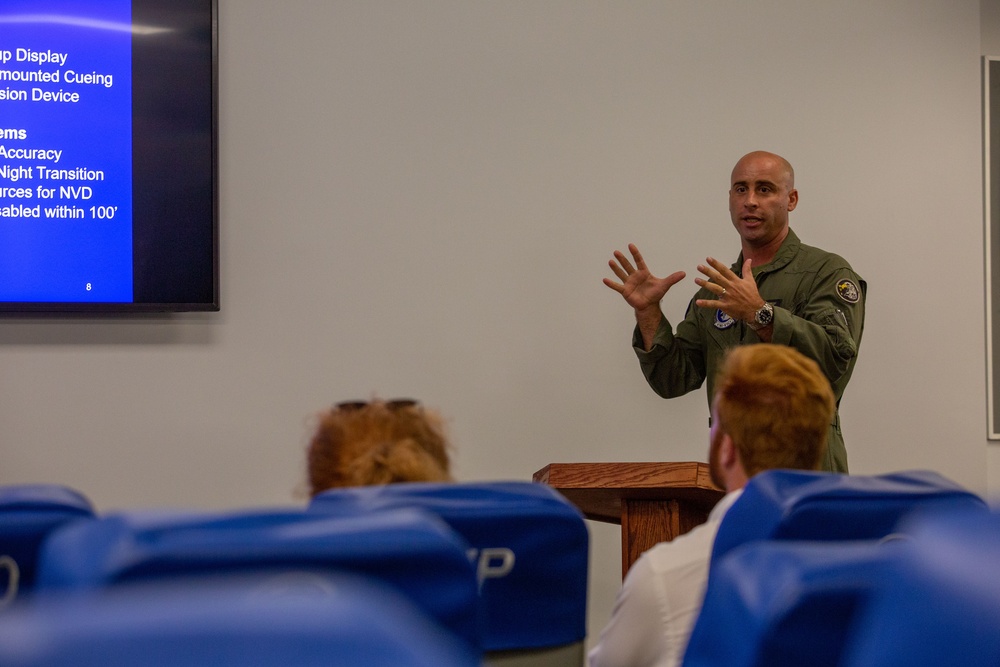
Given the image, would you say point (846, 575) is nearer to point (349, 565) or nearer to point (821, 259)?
point (349, 565)

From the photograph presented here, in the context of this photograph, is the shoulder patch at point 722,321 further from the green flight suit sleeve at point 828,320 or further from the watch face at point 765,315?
the watch face at point 765,315

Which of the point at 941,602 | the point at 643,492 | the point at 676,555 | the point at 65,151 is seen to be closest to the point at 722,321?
the point at 643,492

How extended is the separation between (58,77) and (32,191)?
39 cm

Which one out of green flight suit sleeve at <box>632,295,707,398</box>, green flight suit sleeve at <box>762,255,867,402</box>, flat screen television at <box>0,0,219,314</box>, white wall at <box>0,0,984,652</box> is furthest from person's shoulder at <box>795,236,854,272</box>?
flat screen television at <box>0,0,219,314</box>

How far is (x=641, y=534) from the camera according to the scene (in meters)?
3.04

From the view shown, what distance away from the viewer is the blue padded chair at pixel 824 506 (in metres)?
1.29

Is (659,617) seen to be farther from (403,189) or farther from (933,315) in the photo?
(933,315)

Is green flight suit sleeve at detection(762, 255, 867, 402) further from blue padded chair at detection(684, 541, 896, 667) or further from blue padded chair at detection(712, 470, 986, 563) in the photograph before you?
blue padded chair at detection(684, 541, 896, 667)

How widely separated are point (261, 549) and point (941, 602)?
1.68 feet

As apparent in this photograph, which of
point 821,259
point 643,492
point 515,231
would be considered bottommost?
point 643,492

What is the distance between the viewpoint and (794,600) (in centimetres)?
89

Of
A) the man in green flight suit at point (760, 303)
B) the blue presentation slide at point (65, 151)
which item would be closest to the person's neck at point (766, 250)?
the man in green flight suit at point (760, 303)

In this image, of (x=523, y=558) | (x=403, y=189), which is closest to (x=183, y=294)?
(x=403, y=189)

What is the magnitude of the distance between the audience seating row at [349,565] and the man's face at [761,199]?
2304mm
